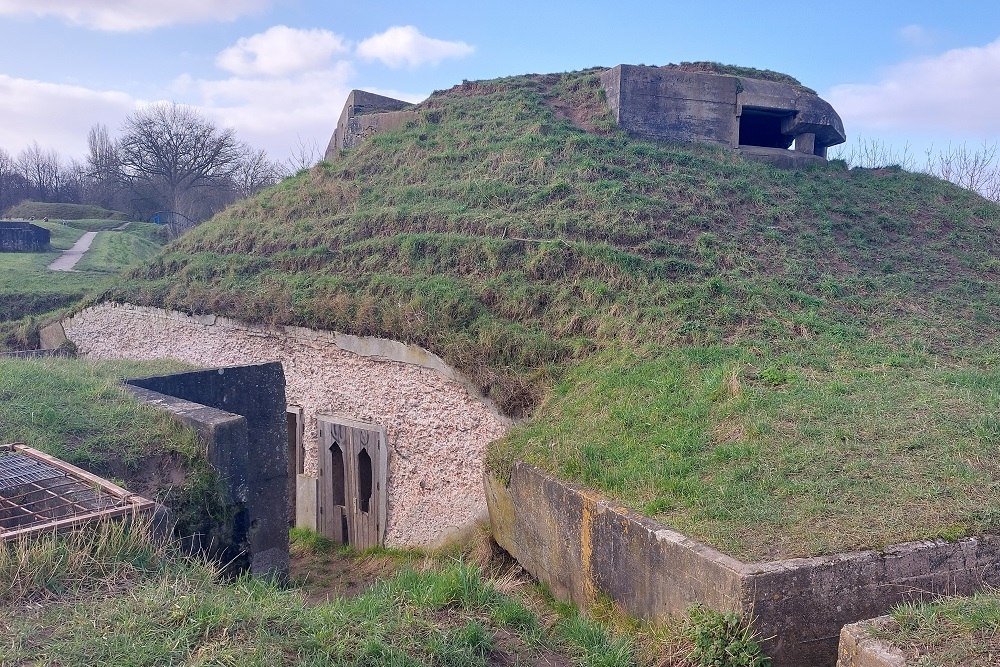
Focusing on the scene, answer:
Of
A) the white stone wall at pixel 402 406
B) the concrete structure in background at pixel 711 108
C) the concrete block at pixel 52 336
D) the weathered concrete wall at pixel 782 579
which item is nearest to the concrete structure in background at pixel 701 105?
the concrete structure in background at pixel 711 108

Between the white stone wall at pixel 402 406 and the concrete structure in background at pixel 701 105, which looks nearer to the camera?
the white stone wall at pixel 402 406

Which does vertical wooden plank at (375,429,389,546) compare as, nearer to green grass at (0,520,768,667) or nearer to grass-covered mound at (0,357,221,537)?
grass-covered mound at (0,357,221,537)

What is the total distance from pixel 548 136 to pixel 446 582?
9.31m

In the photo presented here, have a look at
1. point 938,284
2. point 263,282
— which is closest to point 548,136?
point 263,282

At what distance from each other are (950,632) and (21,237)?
32858 mm

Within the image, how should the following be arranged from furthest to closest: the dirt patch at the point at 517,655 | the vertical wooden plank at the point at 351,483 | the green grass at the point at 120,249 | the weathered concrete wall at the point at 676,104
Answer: the green grass at the point at 120,249 < the weathered concrete wall at the point at 676,104 < the vertical wooden plank at the point at 351,483 < the dirt patch at the point at 517,655

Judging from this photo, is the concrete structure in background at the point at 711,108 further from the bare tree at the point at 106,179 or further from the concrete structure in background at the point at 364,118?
the bare tree at the point at 106,179

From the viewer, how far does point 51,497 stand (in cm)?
408

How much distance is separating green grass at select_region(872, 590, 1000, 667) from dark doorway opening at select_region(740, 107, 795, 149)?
11.5 m

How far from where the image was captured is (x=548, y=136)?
12047mm

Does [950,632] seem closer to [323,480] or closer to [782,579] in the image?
[782,579]

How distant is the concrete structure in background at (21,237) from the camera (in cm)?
2808

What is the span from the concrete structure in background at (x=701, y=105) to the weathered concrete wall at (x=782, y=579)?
9.04 meters

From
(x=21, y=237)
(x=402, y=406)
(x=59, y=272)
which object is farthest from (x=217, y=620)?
(x=21, y=237)
